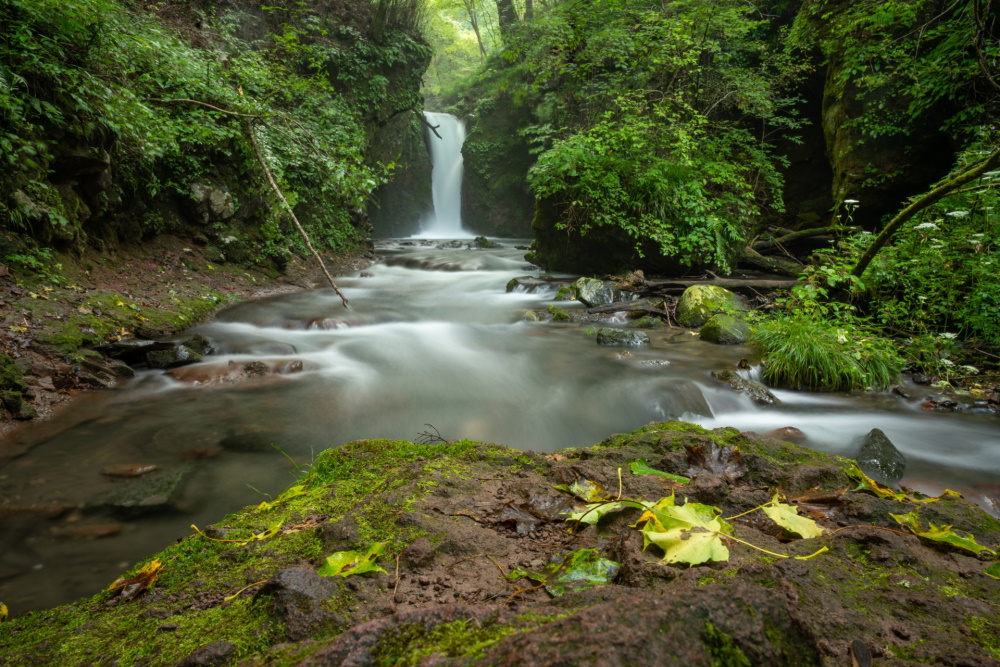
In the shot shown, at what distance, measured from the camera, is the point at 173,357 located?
544 cm

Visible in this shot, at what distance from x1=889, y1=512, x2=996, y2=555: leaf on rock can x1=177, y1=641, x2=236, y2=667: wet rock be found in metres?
1.88

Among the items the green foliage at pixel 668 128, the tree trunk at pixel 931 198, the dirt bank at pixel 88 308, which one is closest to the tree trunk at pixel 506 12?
the green foliage at pixel 668 128

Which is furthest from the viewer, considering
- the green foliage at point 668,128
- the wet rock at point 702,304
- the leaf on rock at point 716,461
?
the green foliage at point 668,128

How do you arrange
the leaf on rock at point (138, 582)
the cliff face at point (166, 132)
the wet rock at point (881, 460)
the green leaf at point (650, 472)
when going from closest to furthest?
the leaf on rock at point (138, 582) → the green leaf at point (650, 472) → the wet rock at point (881, 460) → the cliff face at point (166, 132)

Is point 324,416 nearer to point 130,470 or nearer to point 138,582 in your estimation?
point 130,470

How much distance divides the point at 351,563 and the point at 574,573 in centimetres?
61

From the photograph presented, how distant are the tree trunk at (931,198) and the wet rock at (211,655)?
19.9 feet

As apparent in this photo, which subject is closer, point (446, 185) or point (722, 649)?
point (722, 649)

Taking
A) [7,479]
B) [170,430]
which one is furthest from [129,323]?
[7,479]

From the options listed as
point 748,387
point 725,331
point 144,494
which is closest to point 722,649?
point 144,494

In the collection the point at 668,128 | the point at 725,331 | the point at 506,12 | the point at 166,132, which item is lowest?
the point at 725,331

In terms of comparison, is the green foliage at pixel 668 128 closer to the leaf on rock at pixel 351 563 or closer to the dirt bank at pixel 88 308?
the dirt bank at pixel 88 308

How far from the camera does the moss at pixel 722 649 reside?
0.78 meters

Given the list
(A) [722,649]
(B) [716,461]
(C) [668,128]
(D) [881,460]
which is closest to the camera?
(A) [722,649]
